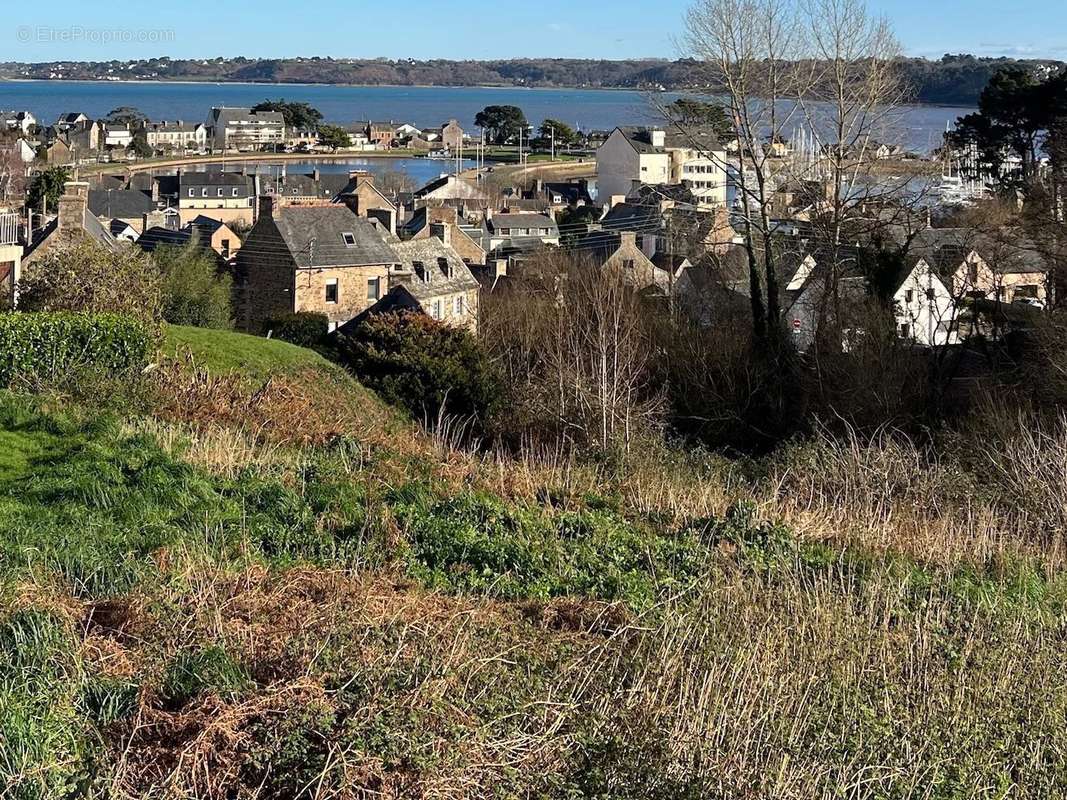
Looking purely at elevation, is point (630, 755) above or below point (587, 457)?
above

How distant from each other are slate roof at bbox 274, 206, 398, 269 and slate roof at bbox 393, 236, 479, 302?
559 millimetres

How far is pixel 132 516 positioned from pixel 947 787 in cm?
607

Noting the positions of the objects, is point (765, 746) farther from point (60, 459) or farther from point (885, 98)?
point (885, 98)

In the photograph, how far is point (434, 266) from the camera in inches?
1476

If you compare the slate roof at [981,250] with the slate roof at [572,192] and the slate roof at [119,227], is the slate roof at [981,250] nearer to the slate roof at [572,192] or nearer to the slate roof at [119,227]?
the slate roof at [119,227]

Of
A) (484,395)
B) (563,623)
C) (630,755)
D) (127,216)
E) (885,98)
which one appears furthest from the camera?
(127,216)

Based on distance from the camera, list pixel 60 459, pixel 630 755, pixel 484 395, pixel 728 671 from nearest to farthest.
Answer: pixel 630 755 < pixel 728 671 < pixel 60 459 < pixel 484 395

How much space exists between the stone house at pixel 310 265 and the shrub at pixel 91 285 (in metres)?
13.5

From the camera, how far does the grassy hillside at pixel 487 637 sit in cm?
550

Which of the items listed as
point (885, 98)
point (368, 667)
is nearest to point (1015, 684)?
point (368, 667)

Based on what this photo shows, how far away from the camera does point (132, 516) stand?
9.27m

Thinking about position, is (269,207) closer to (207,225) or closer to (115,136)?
(207,225)

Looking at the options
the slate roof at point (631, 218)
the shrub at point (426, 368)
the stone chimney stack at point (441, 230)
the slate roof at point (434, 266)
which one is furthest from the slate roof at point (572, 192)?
the shrub at point (426, 368)

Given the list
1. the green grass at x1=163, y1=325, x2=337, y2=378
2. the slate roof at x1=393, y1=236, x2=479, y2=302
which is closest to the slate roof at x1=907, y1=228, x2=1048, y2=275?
the green grass at x1=163, y1=325, x2=337, y2=378
